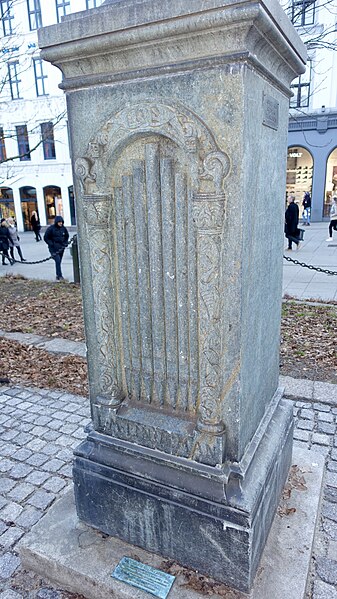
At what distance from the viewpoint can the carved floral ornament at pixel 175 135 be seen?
180 centimetres

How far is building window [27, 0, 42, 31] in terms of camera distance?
81.9 ft

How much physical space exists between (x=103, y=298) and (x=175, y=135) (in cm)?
92

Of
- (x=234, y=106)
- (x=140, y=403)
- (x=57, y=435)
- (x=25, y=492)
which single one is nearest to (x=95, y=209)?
(x=234, y=106)

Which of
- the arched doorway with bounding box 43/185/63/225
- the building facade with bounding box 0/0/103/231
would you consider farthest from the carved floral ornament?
the arched doorway with bounding box 43/185/63/225

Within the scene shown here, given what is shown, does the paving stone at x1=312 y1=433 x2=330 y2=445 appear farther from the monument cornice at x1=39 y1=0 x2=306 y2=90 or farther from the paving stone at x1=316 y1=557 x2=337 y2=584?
the monument cornice at x1=39 y1=0 x2=306 y2=90

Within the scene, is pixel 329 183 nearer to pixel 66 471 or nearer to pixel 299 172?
pixel 299 172

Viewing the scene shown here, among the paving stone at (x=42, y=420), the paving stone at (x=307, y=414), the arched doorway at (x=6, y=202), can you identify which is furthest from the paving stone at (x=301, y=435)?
the arched doorway at (x=6, y=202)

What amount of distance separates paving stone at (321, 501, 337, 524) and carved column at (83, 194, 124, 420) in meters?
1.71

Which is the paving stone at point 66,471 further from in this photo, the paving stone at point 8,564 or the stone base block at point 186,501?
the stone base block at point 186,501

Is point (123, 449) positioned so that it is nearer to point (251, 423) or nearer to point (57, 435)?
point (251, 423)

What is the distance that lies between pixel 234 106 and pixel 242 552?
2.09m

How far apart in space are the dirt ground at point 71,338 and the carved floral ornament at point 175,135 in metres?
3.52

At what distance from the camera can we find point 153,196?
2.03 m

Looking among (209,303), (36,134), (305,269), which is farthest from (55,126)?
(209,303)
